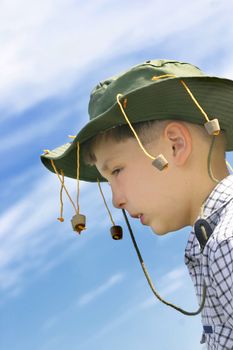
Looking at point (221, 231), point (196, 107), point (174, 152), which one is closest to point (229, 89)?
point (196, 107)

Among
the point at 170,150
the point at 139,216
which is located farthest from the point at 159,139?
the point at 139,216

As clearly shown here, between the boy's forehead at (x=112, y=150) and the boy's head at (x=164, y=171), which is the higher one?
the boy's forehead at (x=112, y=150)

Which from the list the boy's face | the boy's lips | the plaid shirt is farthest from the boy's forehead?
the plaid shirt

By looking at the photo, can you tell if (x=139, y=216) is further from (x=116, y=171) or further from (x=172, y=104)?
(x=172, y=104)

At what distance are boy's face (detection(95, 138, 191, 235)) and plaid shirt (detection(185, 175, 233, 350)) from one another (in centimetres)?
17

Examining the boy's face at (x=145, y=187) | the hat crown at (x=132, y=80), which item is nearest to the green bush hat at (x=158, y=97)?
the hat crown at (x=132, y=80)

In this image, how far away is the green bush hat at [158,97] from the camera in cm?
418

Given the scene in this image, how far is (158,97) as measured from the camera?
166 inches

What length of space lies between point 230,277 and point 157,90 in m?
1.12

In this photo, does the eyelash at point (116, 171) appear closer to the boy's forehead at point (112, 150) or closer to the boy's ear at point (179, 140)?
the boy's forehead at point (112, 150)

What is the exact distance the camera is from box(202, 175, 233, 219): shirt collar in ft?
13.2

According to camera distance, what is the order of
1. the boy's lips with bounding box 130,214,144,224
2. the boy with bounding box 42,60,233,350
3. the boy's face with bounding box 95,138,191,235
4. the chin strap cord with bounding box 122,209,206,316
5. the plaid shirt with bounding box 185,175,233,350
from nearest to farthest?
the plaid shirt with bounding box 185,175,233,350, the chin strap cord with bounding box 122,209,206,316, the boy with bounding box 42,60,233,350, the boy's face with bounding box 95,138,191,235, the boy's lips with bounding box 130,214,144,224

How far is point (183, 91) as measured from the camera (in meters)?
4.22

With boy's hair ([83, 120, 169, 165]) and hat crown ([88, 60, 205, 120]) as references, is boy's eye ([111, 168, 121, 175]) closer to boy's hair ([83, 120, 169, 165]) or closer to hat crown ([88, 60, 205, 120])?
boy's hair ([83, 120, 169, 165])
